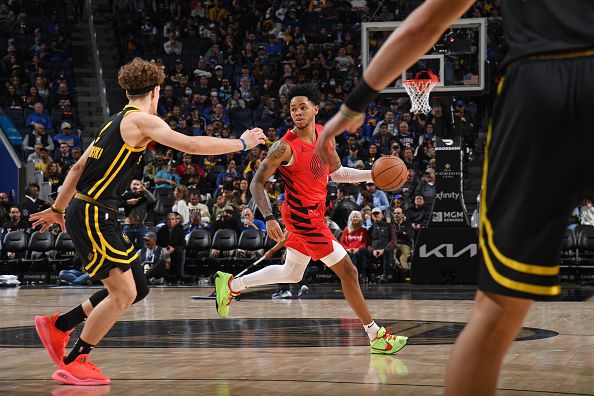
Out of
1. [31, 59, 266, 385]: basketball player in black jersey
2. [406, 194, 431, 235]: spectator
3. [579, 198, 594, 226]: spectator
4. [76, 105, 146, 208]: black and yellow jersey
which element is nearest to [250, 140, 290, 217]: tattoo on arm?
[31, 59, 266, 385]: basketball player in black jersey

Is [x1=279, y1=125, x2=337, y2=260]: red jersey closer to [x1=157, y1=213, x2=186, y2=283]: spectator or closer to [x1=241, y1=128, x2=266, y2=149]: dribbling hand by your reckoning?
[x1=241, y1=128, x2=266, y2=149]: dribbling hand

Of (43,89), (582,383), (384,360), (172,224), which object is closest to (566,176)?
(582,383)

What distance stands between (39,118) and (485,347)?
18694 millimetres

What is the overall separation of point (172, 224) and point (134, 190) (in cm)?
104

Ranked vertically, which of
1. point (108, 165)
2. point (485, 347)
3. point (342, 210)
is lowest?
point (342, 210)

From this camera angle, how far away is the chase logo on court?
23.0ft

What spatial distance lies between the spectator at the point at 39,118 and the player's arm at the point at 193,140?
15.4m

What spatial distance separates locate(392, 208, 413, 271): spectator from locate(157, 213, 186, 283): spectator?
3586 millimetres

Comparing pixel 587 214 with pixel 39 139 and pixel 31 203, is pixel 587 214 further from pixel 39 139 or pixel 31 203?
pixel 39 139

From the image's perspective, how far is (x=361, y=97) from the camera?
2793 mm

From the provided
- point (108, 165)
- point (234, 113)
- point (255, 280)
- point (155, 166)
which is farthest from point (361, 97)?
point (234, 113)

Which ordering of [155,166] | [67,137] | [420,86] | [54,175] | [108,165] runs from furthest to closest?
1. [67,137]
2. [155,166]
3. [54,175]
4. [420,86]
5. [108,165]

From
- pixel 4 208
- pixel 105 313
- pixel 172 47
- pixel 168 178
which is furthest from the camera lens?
pixel 172 47

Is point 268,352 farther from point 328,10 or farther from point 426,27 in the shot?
point 328,10
